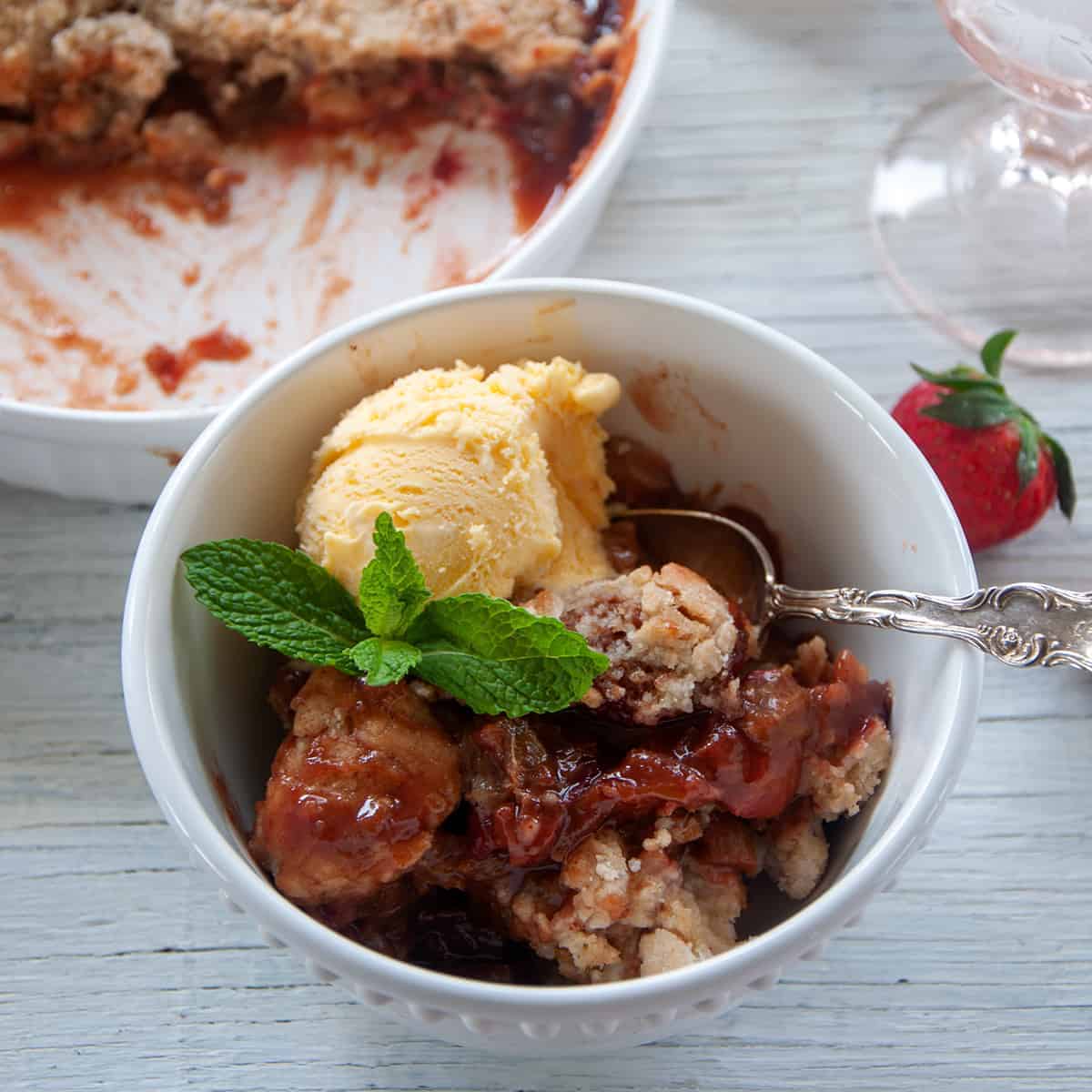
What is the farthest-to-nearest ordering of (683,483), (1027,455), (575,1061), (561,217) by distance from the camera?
(561,217) < (1027,455) < (683,483) < (575,1061)

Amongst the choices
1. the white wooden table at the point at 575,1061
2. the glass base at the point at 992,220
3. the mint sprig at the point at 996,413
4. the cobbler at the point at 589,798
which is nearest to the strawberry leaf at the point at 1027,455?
the mint sprig at the point at 996,413

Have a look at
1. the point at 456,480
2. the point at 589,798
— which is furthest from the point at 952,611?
the point at 456,480

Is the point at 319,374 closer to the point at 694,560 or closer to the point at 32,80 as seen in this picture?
the point at 694,560

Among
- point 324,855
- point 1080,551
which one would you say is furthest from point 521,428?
point 1080,551

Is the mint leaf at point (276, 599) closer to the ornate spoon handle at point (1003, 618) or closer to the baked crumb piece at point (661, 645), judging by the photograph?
the baked crumb piece at point (661, 645)

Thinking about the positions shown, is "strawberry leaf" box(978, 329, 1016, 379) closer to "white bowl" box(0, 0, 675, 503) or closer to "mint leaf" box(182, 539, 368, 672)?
"white bowl" box(0, 0, 675, 503)

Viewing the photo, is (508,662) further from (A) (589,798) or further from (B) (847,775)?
(B) (847,775)
